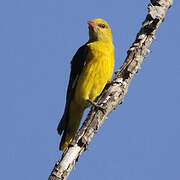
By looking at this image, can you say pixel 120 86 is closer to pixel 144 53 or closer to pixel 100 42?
pixel 144 53

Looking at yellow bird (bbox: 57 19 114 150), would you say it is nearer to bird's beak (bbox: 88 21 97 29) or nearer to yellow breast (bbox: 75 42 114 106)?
yellow breast (bbox: 75 42 114 106)

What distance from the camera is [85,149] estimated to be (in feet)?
14.8

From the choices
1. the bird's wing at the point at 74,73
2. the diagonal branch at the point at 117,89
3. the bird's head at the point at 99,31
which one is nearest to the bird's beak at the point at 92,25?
the bird's head at the point at 99,31

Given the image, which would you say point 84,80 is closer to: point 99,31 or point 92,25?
point 99,31

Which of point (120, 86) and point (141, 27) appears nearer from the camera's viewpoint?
point (120, 86)

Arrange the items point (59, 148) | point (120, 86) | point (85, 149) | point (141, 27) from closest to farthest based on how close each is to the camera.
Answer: point (85, 149)
point (120, 86)
point (141, 27)
point (59, 148)

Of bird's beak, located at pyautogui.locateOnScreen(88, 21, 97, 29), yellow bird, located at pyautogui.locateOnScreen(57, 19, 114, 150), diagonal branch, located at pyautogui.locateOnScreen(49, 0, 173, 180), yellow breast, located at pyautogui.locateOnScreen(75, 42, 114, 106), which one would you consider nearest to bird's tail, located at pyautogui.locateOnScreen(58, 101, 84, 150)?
yellow bird, located at pyautogui.locateOnScreen(57, 19, 114, 150)

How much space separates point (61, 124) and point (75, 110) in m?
0.39

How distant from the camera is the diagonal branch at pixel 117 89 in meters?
4.27

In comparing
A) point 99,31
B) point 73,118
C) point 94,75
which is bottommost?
point 73,118

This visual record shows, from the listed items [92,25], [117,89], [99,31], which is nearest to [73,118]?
[117,89]

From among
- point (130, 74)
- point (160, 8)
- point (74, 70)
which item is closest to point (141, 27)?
point (160, 8)

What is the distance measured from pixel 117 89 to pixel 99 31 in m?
2.09

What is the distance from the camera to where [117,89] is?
17.0 feet
